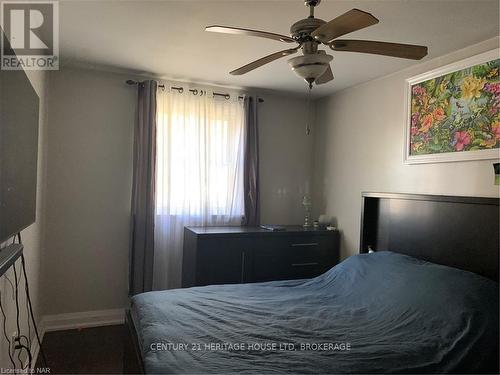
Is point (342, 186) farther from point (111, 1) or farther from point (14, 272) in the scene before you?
point (14, 272)

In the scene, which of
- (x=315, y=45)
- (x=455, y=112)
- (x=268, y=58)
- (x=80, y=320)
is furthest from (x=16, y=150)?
(x=455, y=112)

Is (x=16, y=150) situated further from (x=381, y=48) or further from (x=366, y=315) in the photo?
(x=366, y=315)

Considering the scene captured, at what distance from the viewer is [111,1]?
6.68 ft

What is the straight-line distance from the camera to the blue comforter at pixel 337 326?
1567 mm

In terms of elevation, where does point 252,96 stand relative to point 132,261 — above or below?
above

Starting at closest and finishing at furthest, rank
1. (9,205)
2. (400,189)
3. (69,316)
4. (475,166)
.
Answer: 1. (9,205)
2. (475,166)
3. (400,189)
4. (69,316)

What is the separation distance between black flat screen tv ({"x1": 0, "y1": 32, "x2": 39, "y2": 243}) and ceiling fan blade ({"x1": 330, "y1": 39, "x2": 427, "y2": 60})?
140 centimetres


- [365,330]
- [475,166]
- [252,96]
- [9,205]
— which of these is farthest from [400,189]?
[9,205]

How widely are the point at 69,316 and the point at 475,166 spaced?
3.60 meters

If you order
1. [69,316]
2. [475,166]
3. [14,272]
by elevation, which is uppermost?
[475,166]

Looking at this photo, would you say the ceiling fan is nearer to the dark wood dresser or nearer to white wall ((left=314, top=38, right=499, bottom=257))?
white wall ((left=314, top=38, right=499, bottom=257))

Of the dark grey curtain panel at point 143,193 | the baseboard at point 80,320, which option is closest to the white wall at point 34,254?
the baseboard at point 80,320

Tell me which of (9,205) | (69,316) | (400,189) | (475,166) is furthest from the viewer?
(69,316)

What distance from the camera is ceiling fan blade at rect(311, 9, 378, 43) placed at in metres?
1.37
